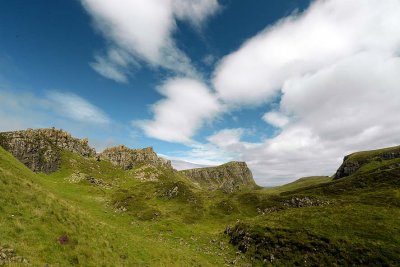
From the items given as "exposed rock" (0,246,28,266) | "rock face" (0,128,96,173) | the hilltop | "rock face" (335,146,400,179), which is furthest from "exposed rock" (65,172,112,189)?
"rock face" (335,146,400,179)

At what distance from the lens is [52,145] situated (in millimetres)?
147000

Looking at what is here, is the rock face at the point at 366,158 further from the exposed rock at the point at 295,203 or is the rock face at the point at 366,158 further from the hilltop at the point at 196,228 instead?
the exposed rock at the point at 295,203

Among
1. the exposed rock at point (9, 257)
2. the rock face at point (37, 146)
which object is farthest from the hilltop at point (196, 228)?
the rock face at point (37, 146)

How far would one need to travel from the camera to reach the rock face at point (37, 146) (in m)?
130

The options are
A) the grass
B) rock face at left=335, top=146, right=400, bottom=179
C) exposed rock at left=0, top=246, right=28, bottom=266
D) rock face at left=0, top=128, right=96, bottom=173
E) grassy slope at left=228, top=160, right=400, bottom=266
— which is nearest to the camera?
exposed rock at left=0, top=246, right=28, bottom=266

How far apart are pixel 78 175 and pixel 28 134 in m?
51.8

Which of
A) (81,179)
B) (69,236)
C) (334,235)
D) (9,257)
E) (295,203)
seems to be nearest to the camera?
(9,257)

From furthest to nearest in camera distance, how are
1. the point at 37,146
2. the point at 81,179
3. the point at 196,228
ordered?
the point at 37,146
the point at 81,179
the point at 196,228

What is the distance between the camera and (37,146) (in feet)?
457

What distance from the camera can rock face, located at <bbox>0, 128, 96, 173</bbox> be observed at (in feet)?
426

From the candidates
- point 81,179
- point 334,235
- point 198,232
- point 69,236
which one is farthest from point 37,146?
point 334,235

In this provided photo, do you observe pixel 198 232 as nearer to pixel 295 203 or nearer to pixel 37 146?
pixel 295 203

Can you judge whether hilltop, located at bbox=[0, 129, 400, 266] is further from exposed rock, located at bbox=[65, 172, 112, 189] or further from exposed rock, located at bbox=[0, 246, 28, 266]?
exposed rock, located at bbox=[65, 172, 112, 189]

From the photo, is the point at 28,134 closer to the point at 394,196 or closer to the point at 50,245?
the point at 50,245
